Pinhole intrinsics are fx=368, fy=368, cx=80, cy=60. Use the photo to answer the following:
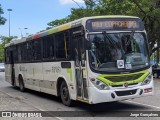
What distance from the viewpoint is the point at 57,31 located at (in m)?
13.6

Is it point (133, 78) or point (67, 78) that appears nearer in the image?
point (133, 78)

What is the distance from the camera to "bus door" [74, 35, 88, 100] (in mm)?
11288

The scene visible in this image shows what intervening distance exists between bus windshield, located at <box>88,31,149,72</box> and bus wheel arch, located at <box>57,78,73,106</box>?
7.61 ft

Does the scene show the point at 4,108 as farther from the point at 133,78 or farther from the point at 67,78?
the point at 133,78

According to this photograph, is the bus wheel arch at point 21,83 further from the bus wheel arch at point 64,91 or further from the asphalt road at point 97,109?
the bus wheel arch at point 64,91

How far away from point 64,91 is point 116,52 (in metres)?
2.92

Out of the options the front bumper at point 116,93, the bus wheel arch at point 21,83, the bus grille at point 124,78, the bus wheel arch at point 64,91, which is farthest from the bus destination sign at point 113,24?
the bus wheel arch at point 21,83

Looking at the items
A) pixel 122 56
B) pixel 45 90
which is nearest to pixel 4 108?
pixel 45 90

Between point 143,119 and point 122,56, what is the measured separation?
89.3 inches

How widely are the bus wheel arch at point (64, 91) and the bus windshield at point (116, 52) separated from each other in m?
2.32

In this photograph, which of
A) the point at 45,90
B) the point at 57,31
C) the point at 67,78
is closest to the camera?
the point at 67,78

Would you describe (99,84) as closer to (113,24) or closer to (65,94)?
(113,24)

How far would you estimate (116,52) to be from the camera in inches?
442

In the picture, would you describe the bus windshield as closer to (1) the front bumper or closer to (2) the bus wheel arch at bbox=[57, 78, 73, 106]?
(1) the front bumper
